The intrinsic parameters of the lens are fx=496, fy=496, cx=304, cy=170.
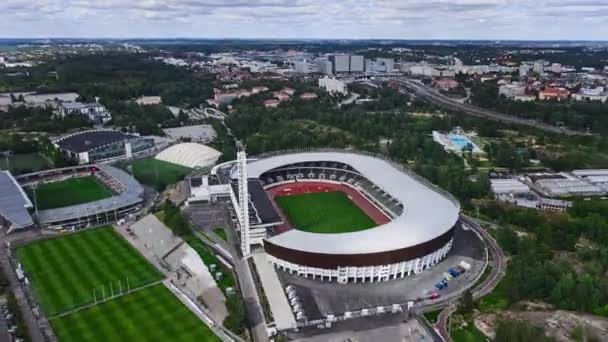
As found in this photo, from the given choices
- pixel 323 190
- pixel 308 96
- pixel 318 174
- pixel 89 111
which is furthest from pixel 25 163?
pixel 308 96

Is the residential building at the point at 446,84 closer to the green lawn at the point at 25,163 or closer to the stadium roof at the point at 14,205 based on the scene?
the green lawn at the point at 25,163

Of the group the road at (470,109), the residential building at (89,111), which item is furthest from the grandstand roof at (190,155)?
the road at (470,109)

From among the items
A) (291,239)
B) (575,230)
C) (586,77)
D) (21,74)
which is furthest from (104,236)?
(586,77)

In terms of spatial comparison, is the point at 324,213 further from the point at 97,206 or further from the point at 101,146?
the point at 101,146

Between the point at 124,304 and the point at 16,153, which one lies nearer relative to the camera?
the point at 124,304

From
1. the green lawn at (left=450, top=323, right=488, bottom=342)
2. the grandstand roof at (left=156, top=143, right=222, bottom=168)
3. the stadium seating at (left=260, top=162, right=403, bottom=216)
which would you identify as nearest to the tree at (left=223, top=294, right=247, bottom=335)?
the green lawn at (left=450, top=323, right=488, bottom=342)

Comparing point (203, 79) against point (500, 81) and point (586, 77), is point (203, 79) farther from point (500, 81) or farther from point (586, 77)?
point (586, 77)

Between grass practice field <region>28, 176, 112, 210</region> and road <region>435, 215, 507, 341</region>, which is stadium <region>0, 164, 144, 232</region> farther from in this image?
road <region>435, 215, 507, 341</region>
